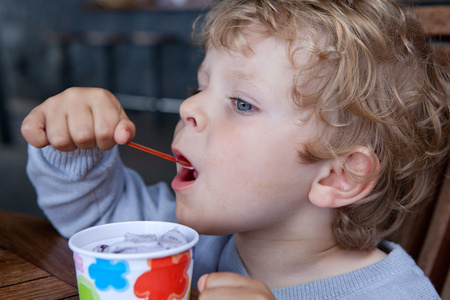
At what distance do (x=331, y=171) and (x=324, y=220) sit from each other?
13 centimetres

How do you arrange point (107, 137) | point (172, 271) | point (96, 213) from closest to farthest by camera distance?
point (172, 271) < point (107, 137) < point (96, 213)

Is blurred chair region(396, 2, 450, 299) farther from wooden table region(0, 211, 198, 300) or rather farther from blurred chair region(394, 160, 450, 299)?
wooden table region(0, 211, 198, 300)

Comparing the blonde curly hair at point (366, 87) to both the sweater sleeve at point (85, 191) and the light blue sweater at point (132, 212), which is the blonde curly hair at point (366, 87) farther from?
the sweater sleeve at point (85, 191)

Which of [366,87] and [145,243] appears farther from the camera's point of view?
[366,87]

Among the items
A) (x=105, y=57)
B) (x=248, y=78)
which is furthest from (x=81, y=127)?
(x=105, y=57)

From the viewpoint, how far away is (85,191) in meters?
1.12

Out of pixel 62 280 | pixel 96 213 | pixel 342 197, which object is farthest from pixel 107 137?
pixel 342 197

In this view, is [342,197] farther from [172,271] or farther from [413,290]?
[172,271]

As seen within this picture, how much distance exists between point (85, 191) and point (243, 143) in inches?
16.6

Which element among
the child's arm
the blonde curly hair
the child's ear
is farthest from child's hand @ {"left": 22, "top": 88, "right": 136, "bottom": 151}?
the child's ear

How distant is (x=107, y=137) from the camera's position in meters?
0.85

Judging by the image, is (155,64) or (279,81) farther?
(155,64)

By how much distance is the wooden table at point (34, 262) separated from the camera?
69 centimetres

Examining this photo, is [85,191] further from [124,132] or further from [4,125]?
[4,125]
